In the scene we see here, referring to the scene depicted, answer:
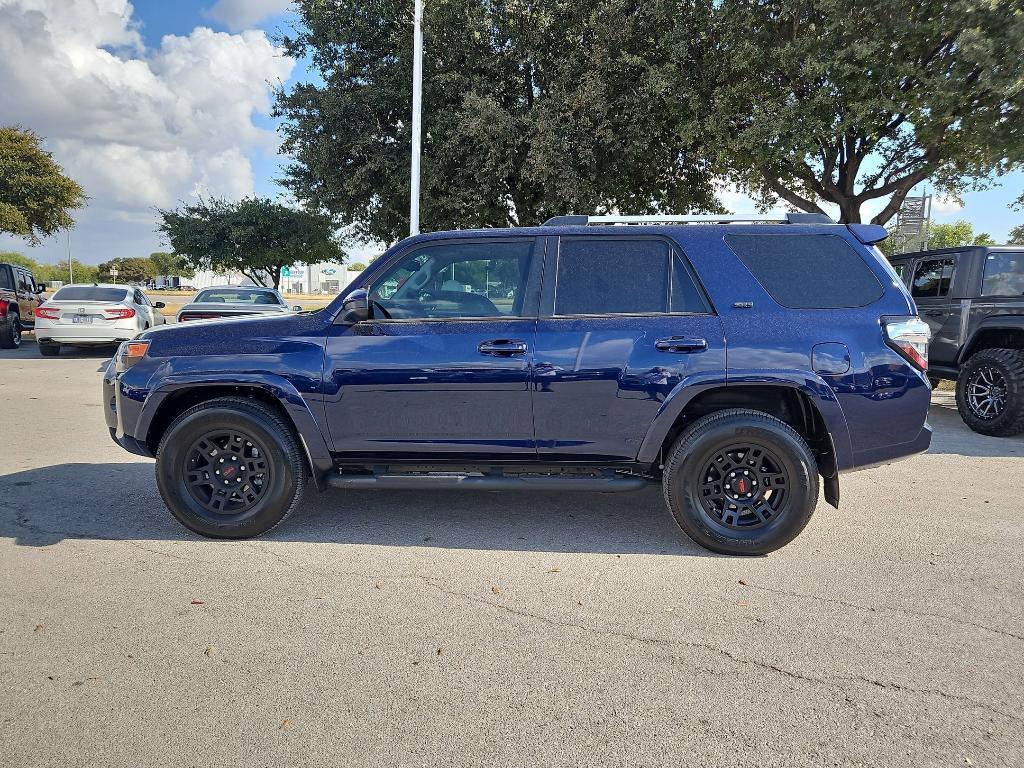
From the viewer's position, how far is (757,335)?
3.93 m

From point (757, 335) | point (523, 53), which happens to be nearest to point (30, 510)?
point (757, 335)

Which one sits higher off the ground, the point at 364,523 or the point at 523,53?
the point at 523,53

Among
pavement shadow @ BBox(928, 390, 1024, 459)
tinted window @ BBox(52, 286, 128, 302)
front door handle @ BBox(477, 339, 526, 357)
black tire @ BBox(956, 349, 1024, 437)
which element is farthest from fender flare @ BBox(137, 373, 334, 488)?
tinted window @ BBox(52, 286, 128, 302)

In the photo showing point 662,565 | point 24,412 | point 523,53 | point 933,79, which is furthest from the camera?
point 523,53

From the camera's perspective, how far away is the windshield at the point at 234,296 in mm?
13930

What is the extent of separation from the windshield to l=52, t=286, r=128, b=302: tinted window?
5.29 ft

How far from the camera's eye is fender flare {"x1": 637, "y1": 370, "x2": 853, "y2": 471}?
12.8 ft

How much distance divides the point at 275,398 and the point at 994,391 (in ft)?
24.5

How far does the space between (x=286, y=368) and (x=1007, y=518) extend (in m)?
4.79

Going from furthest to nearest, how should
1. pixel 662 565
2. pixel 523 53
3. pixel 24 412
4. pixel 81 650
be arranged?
1. pixel 523 53
2. pixel 24 412
3. pixel 662 565
4. pixel 81 650

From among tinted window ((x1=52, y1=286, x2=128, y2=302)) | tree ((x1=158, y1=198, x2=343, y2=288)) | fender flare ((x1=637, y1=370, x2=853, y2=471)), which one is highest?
tree ((x1=158, y1=198, x2=343, y2=288))

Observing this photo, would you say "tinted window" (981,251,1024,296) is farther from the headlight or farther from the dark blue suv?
the headlight

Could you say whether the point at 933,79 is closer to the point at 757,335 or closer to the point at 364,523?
the point at 757,335

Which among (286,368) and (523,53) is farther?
(523,53)
